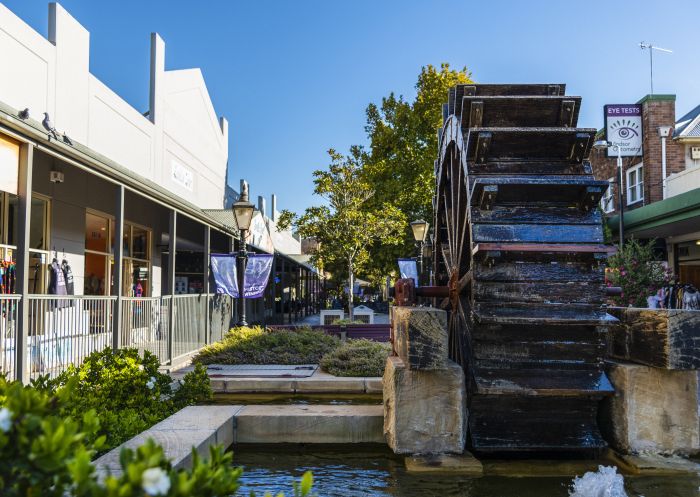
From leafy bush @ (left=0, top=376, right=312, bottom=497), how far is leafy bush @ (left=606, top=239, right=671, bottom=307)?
48.5ft

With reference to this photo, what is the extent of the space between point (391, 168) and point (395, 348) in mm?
19211

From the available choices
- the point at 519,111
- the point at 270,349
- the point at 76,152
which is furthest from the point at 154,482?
the point at 270,349

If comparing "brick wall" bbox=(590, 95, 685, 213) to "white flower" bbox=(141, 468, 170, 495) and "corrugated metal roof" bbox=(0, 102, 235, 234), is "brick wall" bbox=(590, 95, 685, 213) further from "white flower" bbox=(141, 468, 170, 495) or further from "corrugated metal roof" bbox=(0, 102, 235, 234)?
"white flower" bbox=(141, 468, 170, 495)

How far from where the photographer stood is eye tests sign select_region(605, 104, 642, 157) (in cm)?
2222

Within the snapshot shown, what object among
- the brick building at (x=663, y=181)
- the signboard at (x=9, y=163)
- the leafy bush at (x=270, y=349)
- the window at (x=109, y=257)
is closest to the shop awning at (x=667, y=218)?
the brick building at (x=663, y=181)

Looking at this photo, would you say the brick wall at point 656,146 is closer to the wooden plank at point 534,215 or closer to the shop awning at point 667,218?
the shop awning at point 667,218

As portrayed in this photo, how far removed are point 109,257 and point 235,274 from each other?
2710mm

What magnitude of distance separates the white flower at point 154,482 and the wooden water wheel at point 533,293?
348 centimetres

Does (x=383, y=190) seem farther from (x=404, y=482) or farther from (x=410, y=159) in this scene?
(x=404, y=482)

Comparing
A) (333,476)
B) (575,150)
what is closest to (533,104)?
(575,150)

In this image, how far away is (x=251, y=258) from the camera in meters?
13.5

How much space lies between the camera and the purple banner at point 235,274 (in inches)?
513

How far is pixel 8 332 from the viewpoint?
5.88 meters

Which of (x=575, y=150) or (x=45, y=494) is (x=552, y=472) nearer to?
(x=575, y=150)
